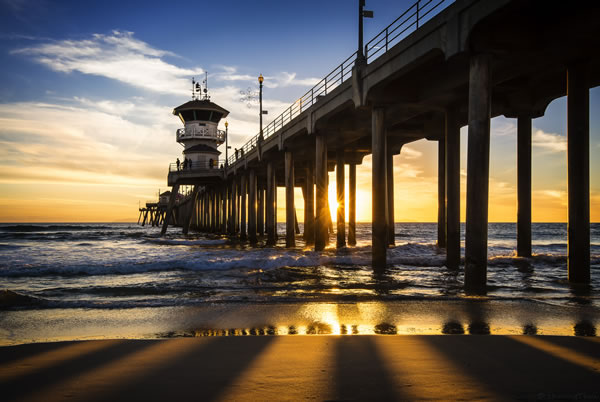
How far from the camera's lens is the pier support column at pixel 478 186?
1007 cm

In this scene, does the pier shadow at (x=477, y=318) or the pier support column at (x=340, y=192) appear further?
the pier support column at (x=340, y=192)

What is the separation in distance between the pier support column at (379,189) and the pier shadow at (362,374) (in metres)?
10.9

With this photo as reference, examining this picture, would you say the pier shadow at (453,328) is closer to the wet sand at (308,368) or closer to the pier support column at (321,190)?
the wet sand at (308,368)

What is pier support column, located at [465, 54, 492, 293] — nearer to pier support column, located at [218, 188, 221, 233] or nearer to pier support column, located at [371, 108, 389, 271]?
pier support column, located at [371, 108, 389, 271]

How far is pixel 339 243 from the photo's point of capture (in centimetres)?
2695

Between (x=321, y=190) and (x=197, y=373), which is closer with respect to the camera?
(x=197, y=373)

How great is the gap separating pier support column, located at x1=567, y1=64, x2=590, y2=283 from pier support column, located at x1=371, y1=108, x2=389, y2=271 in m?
5.83

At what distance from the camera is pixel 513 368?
12.9 feet

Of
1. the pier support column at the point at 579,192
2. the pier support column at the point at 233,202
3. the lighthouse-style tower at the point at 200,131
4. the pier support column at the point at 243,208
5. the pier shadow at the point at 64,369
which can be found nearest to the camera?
the pier shadow at the point at 64,369

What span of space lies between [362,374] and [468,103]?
1157 cm

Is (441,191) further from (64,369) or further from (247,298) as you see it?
(64,369)

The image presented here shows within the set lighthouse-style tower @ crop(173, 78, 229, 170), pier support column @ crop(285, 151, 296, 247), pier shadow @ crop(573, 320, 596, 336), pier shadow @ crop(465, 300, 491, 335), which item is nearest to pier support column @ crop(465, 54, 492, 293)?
pier shadow @ crop(465, 300, 491, 335)

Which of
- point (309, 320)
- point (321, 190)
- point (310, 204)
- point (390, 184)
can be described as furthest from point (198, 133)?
point (309, 320)

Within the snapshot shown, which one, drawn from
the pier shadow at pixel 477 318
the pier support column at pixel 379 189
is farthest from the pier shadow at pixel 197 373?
the pier support column at pixel 379 189
